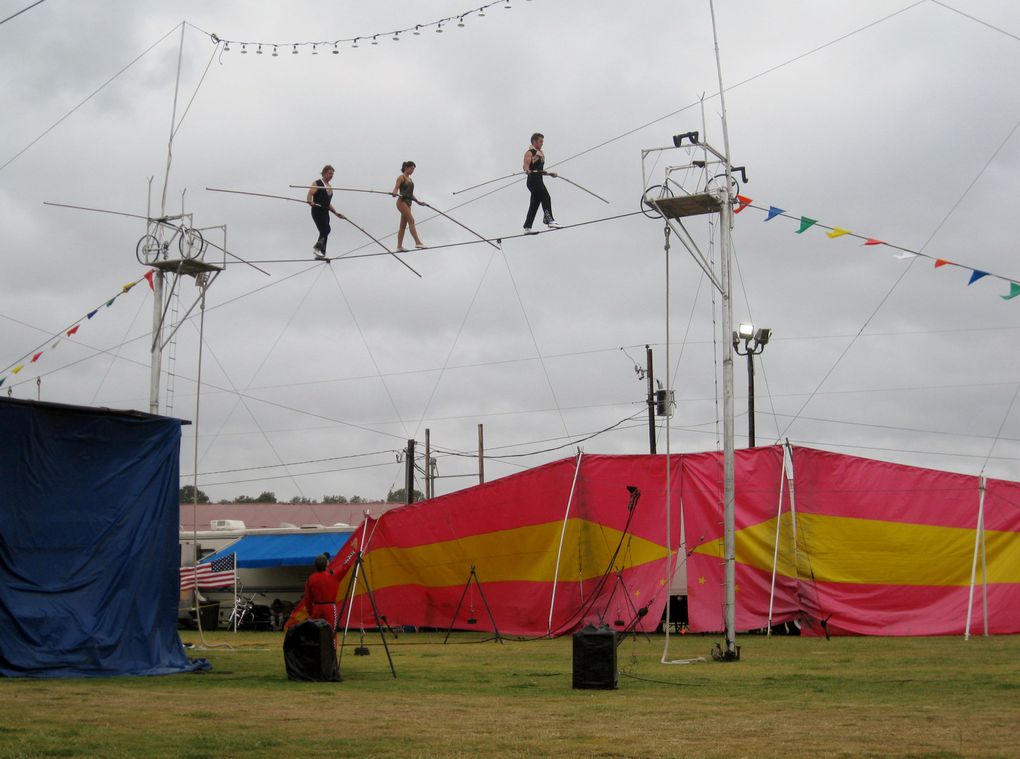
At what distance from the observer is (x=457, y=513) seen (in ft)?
68.9

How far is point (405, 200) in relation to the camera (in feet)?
47.6

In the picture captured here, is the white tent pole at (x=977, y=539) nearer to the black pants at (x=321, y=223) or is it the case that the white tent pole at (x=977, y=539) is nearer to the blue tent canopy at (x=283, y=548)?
the black pants at (x=321, y=223)

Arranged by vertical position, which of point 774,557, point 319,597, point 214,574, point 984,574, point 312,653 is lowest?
point 312,653

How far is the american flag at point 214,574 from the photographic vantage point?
25797mm

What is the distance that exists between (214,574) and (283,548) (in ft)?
7.10

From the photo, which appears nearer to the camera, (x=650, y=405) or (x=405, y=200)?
(x=405, y=200)

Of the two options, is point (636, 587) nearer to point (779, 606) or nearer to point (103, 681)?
point (779, 606)

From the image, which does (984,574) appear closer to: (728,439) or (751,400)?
(728,439)

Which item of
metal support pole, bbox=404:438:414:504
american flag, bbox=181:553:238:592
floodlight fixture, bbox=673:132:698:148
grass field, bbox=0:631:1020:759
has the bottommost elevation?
grass field, bbox=0:631:1020:759

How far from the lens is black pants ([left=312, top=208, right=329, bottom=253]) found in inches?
587

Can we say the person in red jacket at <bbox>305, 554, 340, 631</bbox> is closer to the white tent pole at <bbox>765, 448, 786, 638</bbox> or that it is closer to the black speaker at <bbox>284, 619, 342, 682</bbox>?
the black speaker at <bbox>284, 619, 342, 682</bbox>

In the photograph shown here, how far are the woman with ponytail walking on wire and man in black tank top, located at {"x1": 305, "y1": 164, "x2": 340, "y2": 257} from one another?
83 centimetres

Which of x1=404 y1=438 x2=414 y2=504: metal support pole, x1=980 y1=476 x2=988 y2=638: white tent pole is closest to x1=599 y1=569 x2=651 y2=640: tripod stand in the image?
x1=980 y1=476 x2=988 y2=638: white tent pole

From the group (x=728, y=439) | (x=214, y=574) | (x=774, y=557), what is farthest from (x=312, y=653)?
(x=214, y=574)
